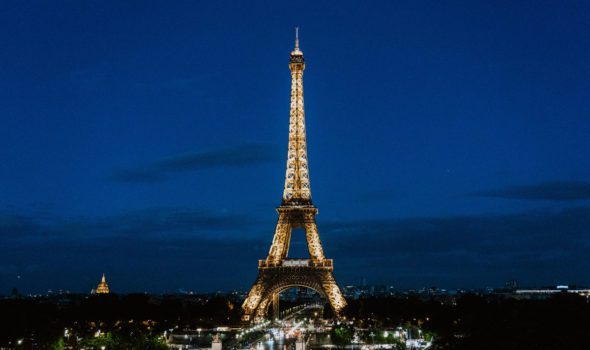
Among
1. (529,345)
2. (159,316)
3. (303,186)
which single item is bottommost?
(529,345)

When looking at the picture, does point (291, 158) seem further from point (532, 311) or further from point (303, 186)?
point (532, 311)

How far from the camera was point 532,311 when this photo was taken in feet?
156

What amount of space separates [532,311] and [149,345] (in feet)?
89.4

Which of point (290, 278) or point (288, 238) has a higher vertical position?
point (288, 238)

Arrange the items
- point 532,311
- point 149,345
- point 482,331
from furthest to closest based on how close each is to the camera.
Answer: point 149,345 → point 532,311 → point 482,331

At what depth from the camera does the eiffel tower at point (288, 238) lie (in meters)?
84.1

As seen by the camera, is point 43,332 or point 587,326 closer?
point 587,326

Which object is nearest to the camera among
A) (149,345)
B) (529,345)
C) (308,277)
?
(529,345)

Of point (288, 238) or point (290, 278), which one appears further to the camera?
point (288, 238)

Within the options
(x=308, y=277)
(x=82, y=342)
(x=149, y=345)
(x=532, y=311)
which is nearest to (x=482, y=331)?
(x=532, y=311)

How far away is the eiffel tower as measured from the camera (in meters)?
84.1

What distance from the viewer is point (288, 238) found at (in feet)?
286

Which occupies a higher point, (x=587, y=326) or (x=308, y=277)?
(x=308, y=277)

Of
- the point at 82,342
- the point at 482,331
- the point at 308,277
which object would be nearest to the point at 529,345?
the point at 482,331
